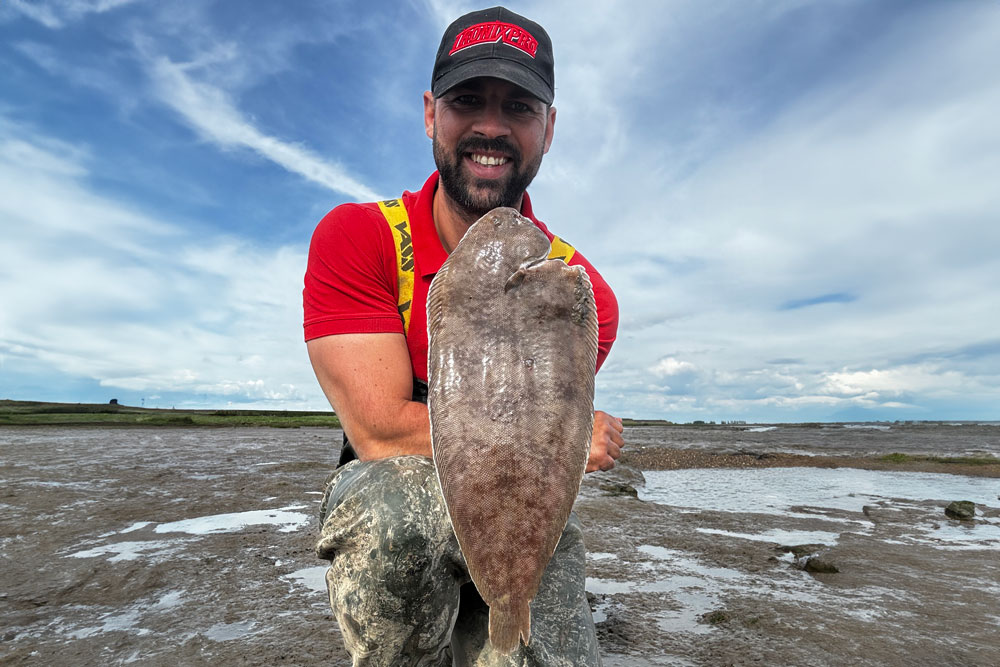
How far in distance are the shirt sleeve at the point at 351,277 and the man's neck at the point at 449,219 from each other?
0.38 metres

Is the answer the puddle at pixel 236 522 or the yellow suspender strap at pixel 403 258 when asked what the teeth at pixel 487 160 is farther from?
the puddle at pixel 236 522

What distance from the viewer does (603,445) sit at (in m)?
2.58

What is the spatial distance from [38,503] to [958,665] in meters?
12.0

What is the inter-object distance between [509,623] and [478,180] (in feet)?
7.55

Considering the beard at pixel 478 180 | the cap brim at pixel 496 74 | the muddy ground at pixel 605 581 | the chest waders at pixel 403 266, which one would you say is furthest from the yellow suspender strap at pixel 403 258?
the muddy ground at pixel 605 581

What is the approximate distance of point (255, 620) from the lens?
15.6 ft

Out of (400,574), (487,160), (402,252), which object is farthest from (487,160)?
(400,574)

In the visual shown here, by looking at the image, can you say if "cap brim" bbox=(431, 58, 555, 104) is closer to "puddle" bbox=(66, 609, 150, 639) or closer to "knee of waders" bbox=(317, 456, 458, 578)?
"knee of waders" bbox=(317, 456, 458, 578)

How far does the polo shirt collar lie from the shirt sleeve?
0.16 m

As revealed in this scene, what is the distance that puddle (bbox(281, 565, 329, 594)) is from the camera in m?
5.57

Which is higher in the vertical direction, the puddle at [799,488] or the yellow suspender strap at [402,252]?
the yellow suspender strap at [402,252]

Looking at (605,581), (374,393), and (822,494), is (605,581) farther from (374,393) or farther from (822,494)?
(822,494)

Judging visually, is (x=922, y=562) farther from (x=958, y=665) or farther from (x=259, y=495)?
(x=259, y=495)

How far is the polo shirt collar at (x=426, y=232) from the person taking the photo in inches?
127
